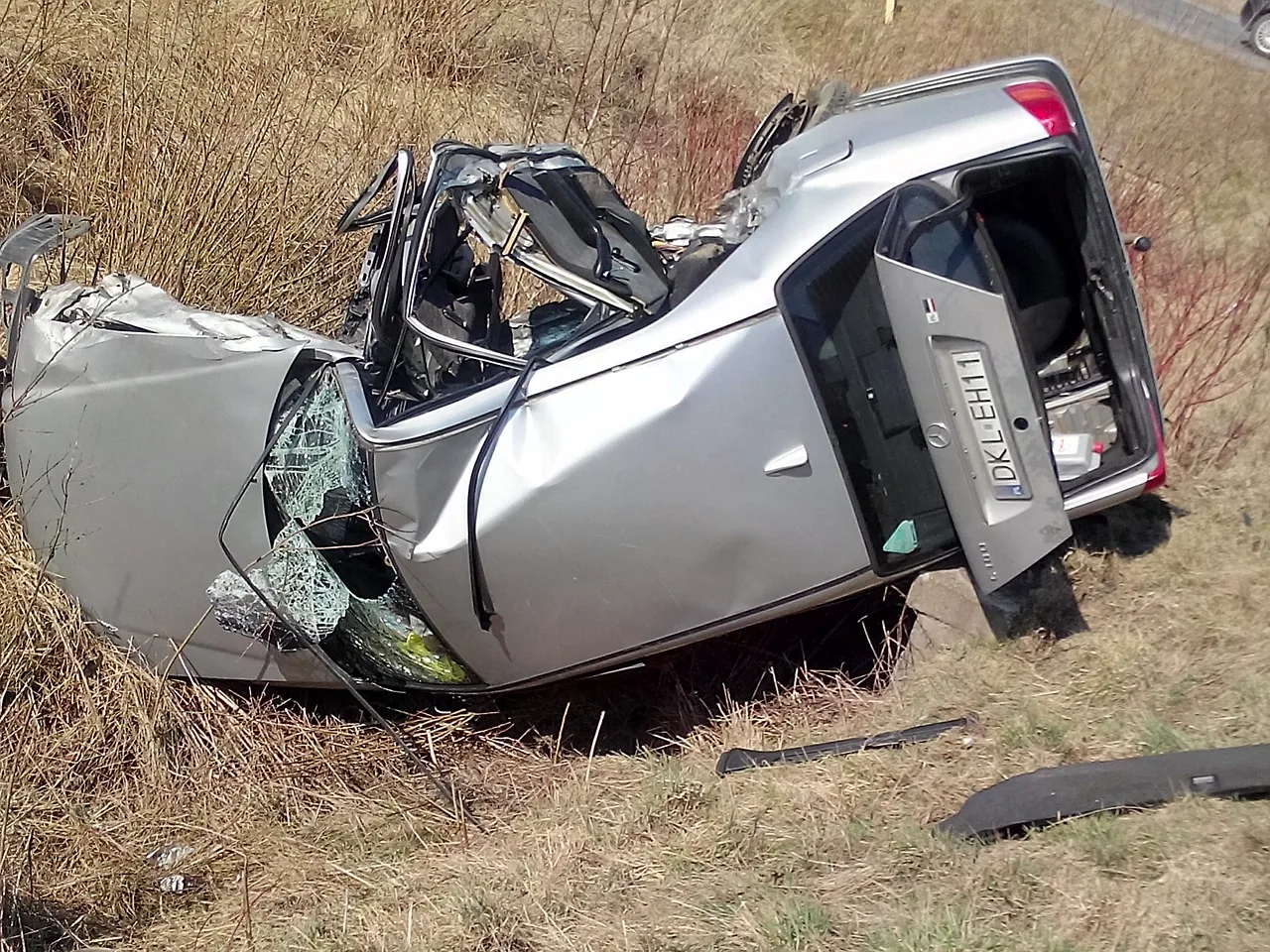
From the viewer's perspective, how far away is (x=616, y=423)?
3.16 meters

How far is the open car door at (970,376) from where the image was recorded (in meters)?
3.12

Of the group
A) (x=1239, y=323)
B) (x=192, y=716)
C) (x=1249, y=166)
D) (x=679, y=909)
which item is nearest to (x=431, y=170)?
(x=192, y=716)

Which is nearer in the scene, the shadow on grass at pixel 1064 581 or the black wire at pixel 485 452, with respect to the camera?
the black wire at pixel 485 452

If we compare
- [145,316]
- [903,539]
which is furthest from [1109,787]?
[145,316]

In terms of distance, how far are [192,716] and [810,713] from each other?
218 cm

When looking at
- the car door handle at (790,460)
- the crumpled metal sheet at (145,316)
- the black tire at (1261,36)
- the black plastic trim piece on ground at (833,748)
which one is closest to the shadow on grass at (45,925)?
the crumpled metal sheet at (145,316)

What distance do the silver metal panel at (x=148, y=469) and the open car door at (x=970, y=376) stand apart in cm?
196

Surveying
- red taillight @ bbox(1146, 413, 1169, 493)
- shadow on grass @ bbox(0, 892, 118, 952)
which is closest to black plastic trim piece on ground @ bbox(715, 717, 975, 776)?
red taillight @ bbox(1146, 413, 1169, 493)

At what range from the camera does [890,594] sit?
167 inches

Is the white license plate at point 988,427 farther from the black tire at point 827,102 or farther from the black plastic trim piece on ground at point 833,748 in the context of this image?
the black tire at point 827,102

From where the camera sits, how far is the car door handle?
10.3ft

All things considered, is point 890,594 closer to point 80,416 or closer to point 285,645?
point 285,645

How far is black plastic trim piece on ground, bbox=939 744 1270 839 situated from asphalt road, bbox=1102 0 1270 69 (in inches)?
338

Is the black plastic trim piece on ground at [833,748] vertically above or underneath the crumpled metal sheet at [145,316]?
underneath
